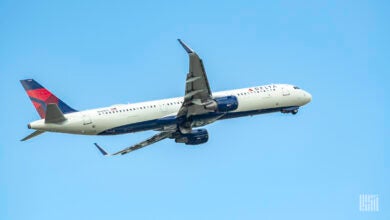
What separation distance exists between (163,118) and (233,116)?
24.7 ft

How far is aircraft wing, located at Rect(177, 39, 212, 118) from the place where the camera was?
6309 cm

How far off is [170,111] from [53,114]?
11841 mm

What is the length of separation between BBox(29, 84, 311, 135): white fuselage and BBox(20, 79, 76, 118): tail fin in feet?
8.07

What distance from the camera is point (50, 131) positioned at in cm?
6569

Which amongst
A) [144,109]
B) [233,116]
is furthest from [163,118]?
[233,116]

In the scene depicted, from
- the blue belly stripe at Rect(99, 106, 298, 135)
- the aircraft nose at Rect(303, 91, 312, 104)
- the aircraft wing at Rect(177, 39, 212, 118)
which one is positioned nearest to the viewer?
the aircraft wing at Rect(177, 39, 212, 118)

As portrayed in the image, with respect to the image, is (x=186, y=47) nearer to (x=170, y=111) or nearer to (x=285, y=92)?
(x=170, y=111)

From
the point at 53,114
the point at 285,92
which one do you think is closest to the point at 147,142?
the point at 53,114

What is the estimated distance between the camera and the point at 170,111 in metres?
71.9

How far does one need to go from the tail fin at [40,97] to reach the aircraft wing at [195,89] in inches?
413

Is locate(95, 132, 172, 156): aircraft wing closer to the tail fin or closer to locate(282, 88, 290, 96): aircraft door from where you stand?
the tail fin

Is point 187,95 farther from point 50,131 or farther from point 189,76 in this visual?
point 50,131

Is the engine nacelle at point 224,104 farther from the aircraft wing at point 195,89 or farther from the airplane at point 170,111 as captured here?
the aircraft wing at point 195,89

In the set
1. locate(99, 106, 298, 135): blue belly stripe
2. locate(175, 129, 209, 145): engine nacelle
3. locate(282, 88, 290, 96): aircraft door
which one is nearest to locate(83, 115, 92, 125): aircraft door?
locate(99, 106, 298, 135): blue belly stripe
